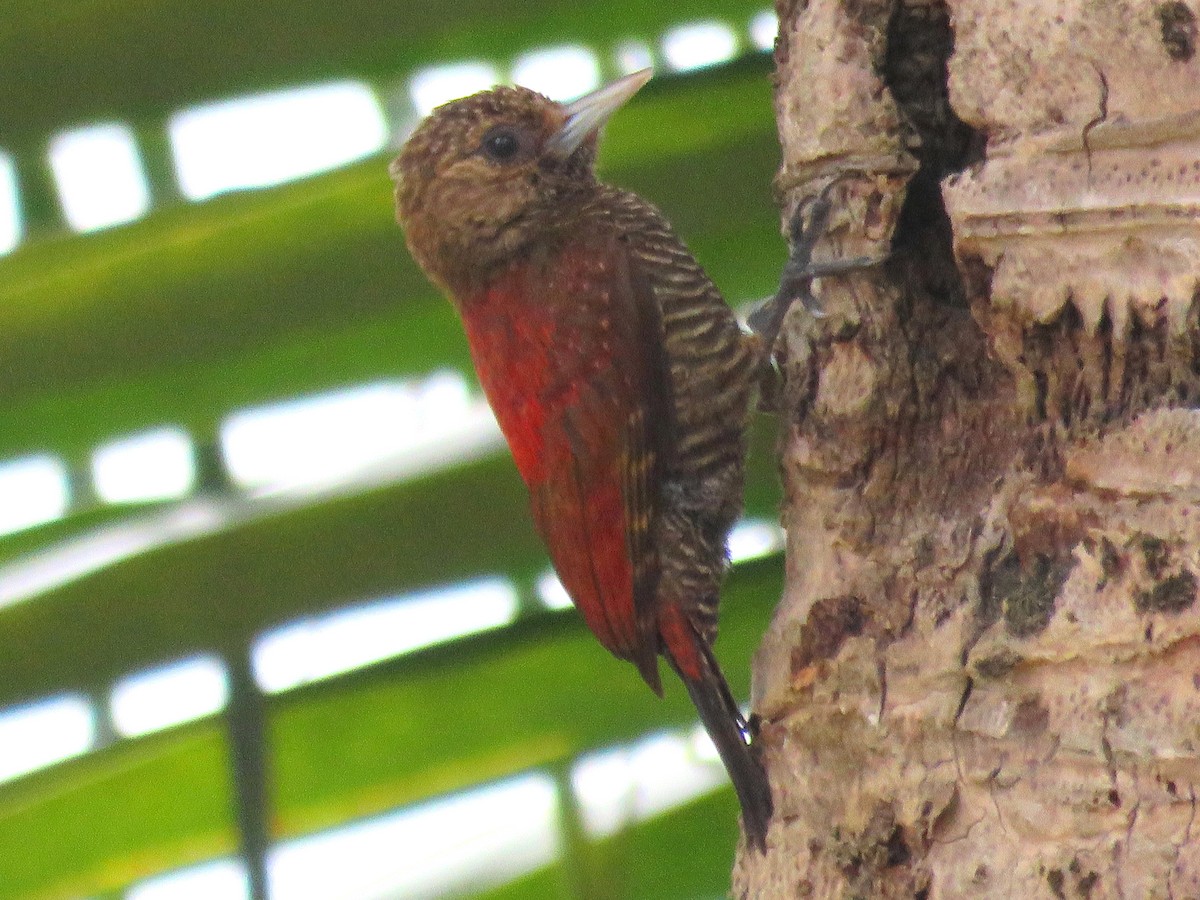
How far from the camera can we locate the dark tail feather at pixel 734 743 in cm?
215

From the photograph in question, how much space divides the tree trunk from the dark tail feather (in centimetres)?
4

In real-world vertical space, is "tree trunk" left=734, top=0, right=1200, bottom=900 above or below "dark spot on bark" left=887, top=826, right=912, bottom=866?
above

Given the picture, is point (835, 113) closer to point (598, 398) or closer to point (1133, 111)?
point (1133, 111)

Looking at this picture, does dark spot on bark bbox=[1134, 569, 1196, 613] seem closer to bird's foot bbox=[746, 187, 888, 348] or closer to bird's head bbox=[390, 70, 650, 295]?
bird's foot bbox=[746, 187, 888, 348]

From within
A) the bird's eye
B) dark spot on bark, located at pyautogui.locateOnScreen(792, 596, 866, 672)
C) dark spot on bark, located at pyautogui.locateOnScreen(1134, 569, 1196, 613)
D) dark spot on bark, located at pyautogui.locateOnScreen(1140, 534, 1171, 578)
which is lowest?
dark spot on bark, located at pyautogui.locateOnScreen(792, 596, 866, 672)

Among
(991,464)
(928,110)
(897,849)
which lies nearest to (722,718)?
(897,849)

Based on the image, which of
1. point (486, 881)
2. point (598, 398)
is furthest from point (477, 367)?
point (486, 881)

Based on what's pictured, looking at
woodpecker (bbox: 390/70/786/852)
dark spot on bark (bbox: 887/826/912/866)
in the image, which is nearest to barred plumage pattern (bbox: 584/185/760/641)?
woodpecker (bbox: 390/70/786/852)

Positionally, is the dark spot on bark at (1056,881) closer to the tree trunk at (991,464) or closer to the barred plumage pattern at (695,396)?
the tree trunk at (991,464)

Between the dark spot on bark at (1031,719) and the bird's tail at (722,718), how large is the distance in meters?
0.47

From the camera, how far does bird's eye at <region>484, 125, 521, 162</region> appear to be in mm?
3070

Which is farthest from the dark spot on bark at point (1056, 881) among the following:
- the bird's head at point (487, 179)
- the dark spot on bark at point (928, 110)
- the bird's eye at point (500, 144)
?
the bird's eye at point (500, 144)

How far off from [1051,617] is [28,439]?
48.3 inches

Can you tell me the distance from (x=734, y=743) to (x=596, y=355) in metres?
0.74
